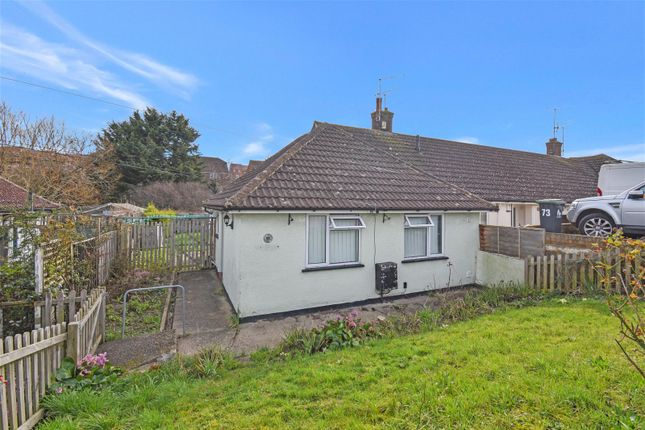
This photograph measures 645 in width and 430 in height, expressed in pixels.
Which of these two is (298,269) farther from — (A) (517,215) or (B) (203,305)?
(A) (517,215)

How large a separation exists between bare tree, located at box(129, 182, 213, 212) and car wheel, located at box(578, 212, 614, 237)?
3226 cm

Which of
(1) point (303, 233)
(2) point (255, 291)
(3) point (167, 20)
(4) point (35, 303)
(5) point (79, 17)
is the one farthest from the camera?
(3) point (167, 20)

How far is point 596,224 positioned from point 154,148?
4044 centimetres

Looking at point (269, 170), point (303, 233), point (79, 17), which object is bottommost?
point (303, 233)

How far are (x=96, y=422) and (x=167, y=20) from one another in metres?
12.3

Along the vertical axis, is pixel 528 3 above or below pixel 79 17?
above

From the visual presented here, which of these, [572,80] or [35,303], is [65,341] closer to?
[35,303]

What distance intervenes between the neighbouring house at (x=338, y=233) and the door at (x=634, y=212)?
4.10m

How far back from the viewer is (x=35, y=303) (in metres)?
4.68

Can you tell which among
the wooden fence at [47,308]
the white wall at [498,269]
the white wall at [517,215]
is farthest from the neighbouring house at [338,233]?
the white wall at [517,215]

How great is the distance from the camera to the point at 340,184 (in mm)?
9062

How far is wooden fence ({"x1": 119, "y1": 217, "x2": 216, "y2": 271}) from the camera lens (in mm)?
11492

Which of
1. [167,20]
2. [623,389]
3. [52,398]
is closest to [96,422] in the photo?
[52,398]

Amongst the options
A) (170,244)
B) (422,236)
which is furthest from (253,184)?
(170,244)
